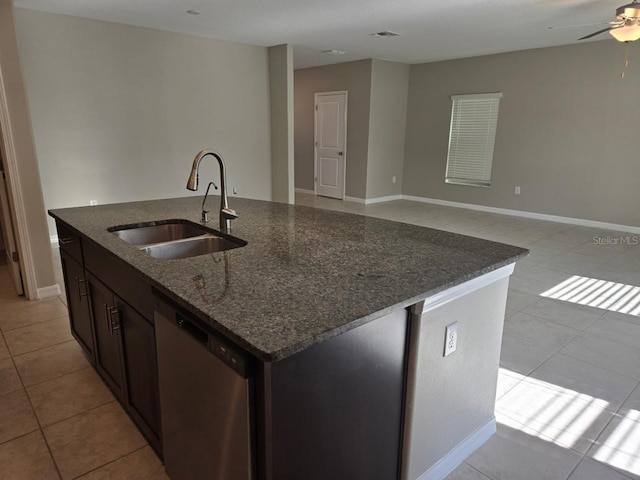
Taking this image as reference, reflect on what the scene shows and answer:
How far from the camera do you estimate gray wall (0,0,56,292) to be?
2975 mm

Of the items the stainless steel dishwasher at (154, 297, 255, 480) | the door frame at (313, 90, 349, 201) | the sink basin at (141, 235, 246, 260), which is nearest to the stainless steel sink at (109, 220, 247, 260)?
the sink basin at (141, 235, 246, 260)

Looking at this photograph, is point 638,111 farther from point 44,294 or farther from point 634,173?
point 44,294

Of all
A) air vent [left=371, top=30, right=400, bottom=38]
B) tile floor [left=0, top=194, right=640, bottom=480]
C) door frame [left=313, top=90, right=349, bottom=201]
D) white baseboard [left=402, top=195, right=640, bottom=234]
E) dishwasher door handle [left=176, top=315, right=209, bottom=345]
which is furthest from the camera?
door frame [left=313, top=90, right=349, bottom=201]

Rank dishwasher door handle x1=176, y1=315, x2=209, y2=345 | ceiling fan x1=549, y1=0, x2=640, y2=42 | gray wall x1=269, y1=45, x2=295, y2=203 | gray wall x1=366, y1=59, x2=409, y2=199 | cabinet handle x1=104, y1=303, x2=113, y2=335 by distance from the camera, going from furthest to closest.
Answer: gray wall x1=366, y1=59, x2=409, y2=199, gray wall x1=269, y1=45, x2=295, y2=203, ceiling fan x1=549, y1=0, x2=640, y2=42, cabinet handle x1=104, y1=303, x2=113, y2=335, dishwasher door handle x1=176, y1=315, x2=209, y2=345

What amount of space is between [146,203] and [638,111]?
246 inches

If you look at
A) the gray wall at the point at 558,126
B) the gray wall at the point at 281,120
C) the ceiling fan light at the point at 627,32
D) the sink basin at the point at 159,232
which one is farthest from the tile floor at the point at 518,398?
the gray wall at the point at 281,120

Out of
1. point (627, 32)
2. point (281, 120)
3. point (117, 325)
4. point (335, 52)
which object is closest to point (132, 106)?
point (281, 120)

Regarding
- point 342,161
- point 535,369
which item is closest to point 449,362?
point 535,369

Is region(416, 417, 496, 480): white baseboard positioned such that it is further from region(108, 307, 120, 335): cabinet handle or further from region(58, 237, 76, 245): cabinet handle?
region(58, 237, 76, 245): cabinet handle

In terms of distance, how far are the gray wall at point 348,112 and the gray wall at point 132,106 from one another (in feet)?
6.41

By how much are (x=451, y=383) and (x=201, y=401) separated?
3.07 ft

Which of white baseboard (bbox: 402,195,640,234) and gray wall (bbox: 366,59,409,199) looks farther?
gray wall (bbox: 366,59,409,199)

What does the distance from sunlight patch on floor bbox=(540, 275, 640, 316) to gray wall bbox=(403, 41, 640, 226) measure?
2.72m

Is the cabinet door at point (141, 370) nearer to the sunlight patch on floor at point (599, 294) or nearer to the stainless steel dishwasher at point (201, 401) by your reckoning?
the stainless steel dishwasher at point (201, 401)
